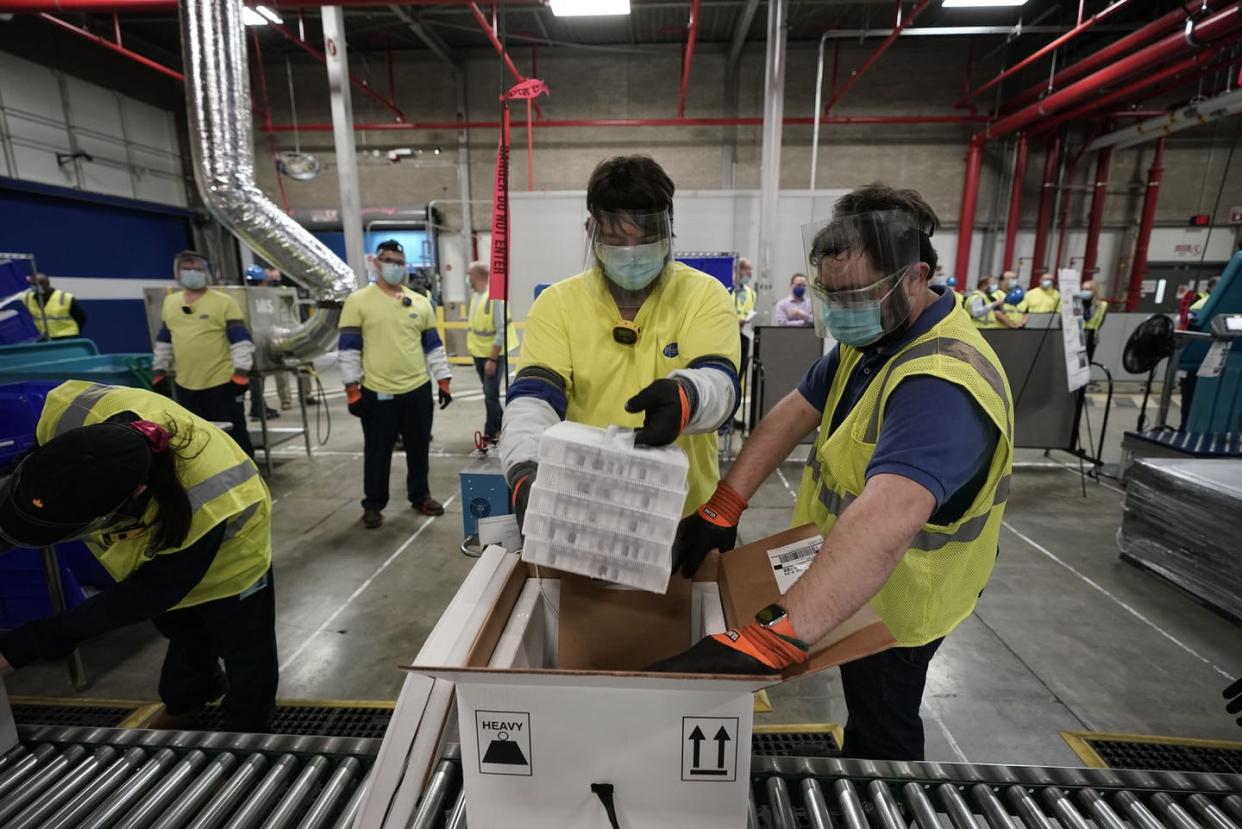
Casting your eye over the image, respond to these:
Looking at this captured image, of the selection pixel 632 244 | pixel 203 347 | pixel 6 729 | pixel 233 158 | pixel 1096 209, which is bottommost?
pixel 6 729

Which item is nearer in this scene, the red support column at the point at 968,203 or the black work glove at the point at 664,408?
the black work glove at the point at 664,408

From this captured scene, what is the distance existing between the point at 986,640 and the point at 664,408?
2558 millimetres

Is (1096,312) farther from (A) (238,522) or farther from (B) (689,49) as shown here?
(A) (238,522)

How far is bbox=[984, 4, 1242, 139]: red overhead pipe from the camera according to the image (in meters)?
5.15

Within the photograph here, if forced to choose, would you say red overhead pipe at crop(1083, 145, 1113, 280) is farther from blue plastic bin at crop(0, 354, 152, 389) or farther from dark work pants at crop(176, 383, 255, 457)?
blue plastic bin at crop(0, 354, 152, 389)

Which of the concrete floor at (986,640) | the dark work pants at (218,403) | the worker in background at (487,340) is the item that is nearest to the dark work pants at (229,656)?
the concrete floor at (986,640)

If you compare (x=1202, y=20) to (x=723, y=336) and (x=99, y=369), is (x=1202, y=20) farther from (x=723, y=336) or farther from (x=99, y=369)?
(x=99, y=369)

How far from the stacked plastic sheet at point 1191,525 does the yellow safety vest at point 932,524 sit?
2.41m

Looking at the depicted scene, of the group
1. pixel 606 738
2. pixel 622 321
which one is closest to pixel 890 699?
pixel 606 738

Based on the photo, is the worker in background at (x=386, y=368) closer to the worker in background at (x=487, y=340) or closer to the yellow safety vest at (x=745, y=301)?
the worker in background at (x=487, y=340)

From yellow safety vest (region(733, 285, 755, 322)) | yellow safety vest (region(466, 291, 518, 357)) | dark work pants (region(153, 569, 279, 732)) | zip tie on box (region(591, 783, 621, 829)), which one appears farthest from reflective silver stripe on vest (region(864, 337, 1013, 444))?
yellow safety vest (region(733, 285, 755, 322))

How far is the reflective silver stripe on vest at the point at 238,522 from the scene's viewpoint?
1508 millimetres

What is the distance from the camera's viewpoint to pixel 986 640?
8.49 feet

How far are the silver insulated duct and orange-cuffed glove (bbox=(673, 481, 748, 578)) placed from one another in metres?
4.42
